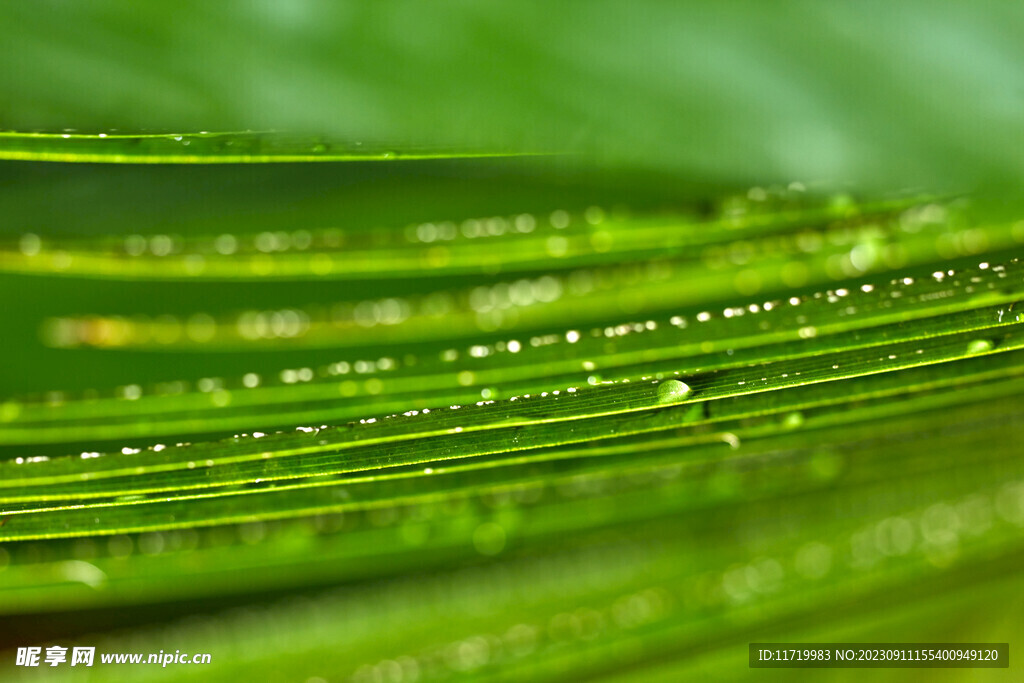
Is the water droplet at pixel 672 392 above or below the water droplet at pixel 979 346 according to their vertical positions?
below

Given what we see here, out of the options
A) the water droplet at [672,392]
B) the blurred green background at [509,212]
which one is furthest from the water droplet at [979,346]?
the water droplet at [672,392]

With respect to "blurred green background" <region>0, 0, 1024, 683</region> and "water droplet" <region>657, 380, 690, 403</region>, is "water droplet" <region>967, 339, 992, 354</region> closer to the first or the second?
"blurred green background" <region>0, 0, 1024, 683</region>

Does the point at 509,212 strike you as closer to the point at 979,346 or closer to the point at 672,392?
the point at 672,392

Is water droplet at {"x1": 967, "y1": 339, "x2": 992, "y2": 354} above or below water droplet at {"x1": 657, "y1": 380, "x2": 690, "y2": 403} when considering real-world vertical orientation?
above

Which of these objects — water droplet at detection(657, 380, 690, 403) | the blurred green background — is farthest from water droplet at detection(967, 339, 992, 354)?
water droplet at detection(657, 380, 690, 403)

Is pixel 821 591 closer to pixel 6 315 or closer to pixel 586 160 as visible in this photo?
pixel 586 160

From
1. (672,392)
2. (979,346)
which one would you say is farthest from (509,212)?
(979,346)

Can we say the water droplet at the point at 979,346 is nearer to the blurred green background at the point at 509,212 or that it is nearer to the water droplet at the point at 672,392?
the blurred green background at the point at 509,212

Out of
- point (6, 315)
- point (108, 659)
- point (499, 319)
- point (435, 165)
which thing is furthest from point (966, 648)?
point (6, 315)
